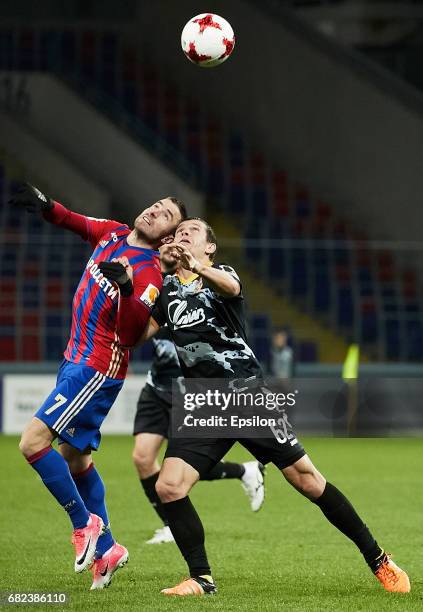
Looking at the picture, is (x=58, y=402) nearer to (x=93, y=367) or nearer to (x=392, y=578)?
(x=93, y=367)

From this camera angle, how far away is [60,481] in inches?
262

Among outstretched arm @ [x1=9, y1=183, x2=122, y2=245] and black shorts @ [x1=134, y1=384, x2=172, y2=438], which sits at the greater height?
outstretched arm @ [x1=9, y1=183, x2=122, y2=245]

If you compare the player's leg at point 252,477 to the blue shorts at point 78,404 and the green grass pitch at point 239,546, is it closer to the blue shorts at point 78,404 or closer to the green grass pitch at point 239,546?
the green grass pitch at point 239,546

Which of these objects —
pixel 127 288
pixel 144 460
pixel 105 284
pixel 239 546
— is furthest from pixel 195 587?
pixel 144 460

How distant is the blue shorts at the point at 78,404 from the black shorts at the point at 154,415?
216 cm

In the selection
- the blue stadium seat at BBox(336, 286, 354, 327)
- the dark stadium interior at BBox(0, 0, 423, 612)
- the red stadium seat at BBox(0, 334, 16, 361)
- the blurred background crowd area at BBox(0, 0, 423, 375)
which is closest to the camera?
the dark stadium interior at BBox(0, 0, 423, 612)

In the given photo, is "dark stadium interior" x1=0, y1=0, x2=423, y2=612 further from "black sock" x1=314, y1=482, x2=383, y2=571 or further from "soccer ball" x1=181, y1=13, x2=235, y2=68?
"black sock" x1=314, y1=482, x2=383, y2=571

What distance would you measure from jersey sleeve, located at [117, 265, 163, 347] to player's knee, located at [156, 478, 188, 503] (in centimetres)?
86

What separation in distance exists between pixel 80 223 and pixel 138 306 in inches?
35.6

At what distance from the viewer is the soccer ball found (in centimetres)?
821

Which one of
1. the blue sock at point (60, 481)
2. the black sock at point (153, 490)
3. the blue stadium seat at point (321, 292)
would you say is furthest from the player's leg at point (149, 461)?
the blue stadium seat at point (321, 292)

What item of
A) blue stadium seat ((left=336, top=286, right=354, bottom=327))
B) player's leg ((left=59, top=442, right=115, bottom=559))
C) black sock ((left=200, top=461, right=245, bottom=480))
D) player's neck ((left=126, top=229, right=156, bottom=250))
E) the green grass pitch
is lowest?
the green grass pitch

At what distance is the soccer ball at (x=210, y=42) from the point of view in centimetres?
821

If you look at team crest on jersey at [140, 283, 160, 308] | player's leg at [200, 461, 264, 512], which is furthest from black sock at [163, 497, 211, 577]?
player's leg at [200, 461, 264, 512]
